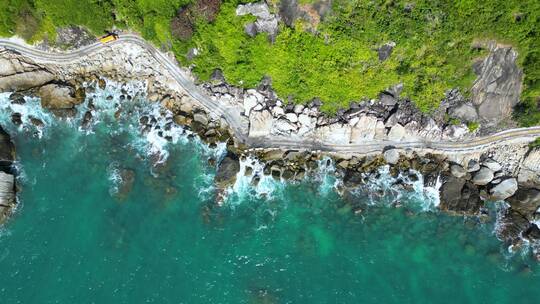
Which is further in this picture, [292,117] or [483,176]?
[292,117]

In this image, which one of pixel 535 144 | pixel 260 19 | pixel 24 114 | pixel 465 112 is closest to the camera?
pixel 260 19


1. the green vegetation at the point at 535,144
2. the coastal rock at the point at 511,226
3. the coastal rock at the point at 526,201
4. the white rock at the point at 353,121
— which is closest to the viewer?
the green vegetation at the point at 535,144

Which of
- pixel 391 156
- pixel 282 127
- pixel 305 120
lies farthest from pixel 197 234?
pixel 391 156

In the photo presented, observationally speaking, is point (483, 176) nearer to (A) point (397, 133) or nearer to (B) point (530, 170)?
(B) point (530, 170)

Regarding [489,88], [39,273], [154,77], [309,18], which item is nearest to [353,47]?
[309,18]

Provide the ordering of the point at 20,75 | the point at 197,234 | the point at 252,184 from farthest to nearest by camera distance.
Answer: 1. the point at 20,75
2. the point at 252,184
3. the point at 197,234

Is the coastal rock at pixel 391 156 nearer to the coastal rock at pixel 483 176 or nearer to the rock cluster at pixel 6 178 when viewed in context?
the coastal rock at pixel 483 176

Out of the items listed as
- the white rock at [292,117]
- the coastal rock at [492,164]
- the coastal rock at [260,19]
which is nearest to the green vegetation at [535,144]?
the coastal rock at [492,164]
